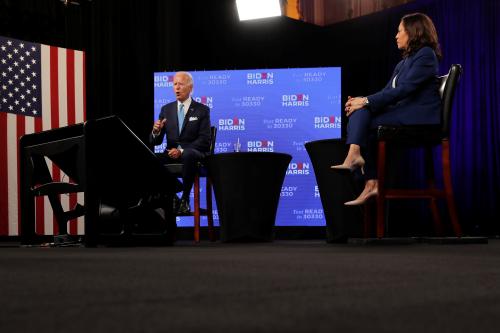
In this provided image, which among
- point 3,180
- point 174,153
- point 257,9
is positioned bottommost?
point 3,180

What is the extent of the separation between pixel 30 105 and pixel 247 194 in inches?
85.8

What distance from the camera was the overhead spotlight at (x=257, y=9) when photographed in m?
5.50

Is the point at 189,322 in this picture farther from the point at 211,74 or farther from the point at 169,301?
the point at 211,74

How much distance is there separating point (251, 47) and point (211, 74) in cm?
80

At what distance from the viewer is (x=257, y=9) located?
5.57m

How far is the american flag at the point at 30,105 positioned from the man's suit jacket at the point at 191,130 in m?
1.22

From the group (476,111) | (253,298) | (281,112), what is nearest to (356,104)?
(253,298)

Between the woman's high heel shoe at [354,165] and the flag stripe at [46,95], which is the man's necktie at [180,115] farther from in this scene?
the woman's high heel shoe at [354,165]

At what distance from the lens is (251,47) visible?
5.96 m

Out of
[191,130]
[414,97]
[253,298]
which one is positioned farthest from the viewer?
[191,130]

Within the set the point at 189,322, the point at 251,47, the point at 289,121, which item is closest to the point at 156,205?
the point at 289,121

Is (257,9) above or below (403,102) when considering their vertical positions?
above

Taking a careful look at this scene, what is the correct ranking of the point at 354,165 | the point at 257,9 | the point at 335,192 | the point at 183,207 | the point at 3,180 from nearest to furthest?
the point at 354,165 < the point at 335,192 < the point at 183,207 < the point at 3,180 < the point at 257,9

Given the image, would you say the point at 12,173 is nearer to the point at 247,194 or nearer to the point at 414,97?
the point at 247,194
